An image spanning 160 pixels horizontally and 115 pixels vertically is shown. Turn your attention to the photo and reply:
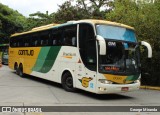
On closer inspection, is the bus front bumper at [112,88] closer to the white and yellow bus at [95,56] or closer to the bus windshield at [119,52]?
the white and yellow bus at [95,56]

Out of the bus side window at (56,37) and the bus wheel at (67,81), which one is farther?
the bus side window at (56,37)

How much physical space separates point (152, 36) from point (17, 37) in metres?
9.75

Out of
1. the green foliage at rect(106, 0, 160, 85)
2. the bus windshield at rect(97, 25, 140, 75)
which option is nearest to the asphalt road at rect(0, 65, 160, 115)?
the bus windshield at rect(97, 25, 140, 75)

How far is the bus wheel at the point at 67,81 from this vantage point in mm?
15438

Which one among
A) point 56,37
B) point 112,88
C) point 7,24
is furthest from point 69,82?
point 7,24

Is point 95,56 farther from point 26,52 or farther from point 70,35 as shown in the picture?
point 26,52

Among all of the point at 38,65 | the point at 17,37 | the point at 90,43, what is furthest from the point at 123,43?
the point at 17,37

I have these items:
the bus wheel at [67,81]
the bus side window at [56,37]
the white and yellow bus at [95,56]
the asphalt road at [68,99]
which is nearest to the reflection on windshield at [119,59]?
the white and yellow bus at [95,56]

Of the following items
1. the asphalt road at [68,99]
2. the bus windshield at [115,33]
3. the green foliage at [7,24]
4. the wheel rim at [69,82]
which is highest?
the green foliage at [7,24]

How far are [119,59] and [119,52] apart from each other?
0.94 feet

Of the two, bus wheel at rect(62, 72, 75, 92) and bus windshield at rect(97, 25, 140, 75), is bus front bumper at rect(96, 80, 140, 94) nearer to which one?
bus windshield at rect(97, 25, 140, 75)

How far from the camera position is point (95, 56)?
13.3m

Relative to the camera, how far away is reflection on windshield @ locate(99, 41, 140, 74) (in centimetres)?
1322

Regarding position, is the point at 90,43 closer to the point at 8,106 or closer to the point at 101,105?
the point at 101,105
